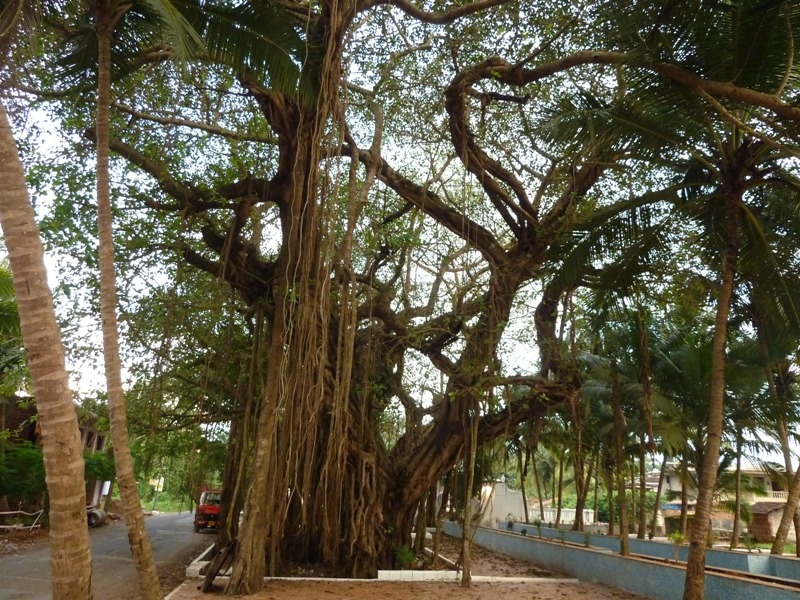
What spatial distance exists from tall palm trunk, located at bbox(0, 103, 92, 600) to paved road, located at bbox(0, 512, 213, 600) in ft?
14.6

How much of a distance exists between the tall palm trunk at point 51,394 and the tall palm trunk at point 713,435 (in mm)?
4622

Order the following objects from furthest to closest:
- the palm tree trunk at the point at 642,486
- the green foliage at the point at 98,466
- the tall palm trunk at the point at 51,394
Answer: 1. the green foliage at the point at 98,466
2. the palm tree trunk at the point at 642,486
3. the tall palm trunk at the point at 51,394

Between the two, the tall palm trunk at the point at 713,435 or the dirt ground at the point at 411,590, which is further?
the dirt ground at the point at 411,590

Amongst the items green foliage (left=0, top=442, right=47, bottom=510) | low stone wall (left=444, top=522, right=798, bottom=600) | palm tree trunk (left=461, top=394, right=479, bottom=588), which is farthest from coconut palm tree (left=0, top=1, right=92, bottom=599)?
green foliage (left=0, top=442, right=47, bottom=510)

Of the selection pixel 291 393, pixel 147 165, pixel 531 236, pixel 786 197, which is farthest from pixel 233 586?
pixel 786 197

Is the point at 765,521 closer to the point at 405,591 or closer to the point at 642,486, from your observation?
the point at 642,486

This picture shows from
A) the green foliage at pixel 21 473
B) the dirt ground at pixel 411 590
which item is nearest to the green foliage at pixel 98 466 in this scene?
the green foliage at pixel 21 473

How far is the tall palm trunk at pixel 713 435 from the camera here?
17.3 feet

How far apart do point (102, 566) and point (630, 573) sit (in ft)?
25.3

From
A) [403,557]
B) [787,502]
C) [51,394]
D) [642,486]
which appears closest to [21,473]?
[403,557]

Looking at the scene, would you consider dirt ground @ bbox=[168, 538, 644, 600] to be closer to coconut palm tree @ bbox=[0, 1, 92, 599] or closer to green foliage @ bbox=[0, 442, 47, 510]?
coconut palm tree @ bbox=[0, 1, 92, 599]

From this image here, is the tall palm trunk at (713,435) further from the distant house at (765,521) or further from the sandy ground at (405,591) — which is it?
the distant house at (765,521)

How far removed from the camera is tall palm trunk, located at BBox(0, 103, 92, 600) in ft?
9.87

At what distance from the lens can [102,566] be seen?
9.62 m
